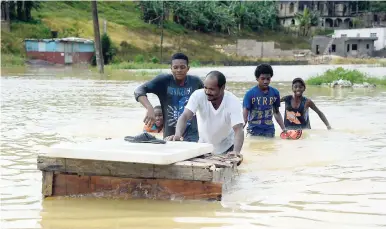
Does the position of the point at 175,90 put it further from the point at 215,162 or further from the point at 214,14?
the point at 214,14

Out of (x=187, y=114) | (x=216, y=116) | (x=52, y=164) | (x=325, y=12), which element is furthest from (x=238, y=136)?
(x=325, y=12)

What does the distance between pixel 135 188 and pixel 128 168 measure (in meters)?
0.22

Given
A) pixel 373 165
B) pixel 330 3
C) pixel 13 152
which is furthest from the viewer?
pixel 330 3

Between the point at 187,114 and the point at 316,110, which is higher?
the point at 187,114

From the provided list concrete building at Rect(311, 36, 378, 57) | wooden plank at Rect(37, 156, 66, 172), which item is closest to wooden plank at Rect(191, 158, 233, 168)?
wooden plank at Rect(37, 156, 66, 172)

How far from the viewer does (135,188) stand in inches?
195

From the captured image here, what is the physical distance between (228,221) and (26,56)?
44.7 meters

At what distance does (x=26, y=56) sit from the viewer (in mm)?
46969

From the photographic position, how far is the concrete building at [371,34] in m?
72.0

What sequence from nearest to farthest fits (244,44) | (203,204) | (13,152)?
(203,204) → (13,152) → (244,44)

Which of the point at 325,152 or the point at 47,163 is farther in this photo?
the point at 325,152

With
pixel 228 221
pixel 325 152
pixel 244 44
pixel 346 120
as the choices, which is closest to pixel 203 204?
pixel 228 221

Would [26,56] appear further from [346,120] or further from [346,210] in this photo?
[346,210]

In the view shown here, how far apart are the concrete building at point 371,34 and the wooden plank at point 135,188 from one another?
70978 millimetres
